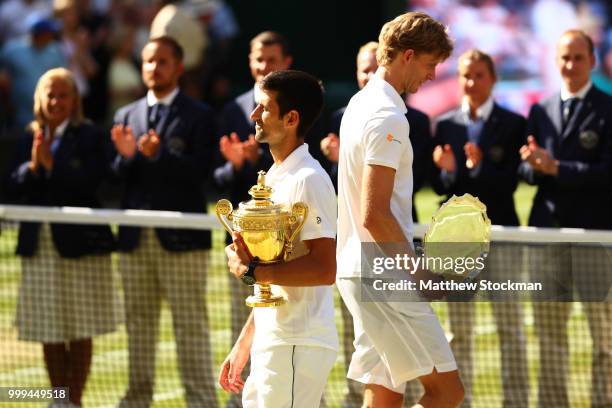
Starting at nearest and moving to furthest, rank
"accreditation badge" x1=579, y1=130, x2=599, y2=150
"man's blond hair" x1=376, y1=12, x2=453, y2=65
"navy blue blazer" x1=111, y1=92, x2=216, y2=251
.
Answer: "man's blond hair" x1=376, y1=12, x2=453, y2=65 → "accreditation badge" x1=579, y1=130, x2=599, y2=150 → "navy blue blazer" x1=111, y1=92, x2=216, y2=251

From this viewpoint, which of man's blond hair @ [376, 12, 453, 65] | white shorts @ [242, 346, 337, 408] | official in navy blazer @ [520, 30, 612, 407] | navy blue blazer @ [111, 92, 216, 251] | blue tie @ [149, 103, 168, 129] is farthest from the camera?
blue tie @ [149, 103, 168, 129]

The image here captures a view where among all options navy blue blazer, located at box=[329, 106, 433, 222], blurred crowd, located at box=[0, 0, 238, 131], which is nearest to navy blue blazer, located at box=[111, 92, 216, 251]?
navy blue blazer, located at box=[329, 106, 433, 222]

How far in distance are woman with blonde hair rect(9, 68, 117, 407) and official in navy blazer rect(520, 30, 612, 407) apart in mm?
2823

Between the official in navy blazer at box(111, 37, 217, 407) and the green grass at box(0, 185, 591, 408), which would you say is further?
the green grass at box(0, 185, 591, 408)

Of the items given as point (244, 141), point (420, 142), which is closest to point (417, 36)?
point (420, 142)

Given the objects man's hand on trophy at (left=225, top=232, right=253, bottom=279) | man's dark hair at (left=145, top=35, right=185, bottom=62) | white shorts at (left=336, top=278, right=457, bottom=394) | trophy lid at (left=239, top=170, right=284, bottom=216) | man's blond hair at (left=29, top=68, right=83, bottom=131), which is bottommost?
white shorts at (left=336, top=278, right=457, bottom=394)

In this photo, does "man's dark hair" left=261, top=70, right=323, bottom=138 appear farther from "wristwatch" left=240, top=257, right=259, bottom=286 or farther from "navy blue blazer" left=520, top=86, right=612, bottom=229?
"navy blue blazer" left=520, top=86, right=612, bottom=229

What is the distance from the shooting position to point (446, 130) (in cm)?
898

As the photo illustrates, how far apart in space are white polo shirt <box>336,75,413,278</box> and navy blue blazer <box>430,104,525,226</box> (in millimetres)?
2588

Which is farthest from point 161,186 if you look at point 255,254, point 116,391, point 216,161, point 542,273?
point 255,254

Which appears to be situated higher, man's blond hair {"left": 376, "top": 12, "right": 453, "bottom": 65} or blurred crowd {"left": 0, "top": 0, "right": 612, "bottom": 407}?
man's blond hair {"left": 376, "top": 12, "right": 453, "bottom": 65}

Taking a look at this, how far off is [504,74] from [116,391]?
12722 millimetres

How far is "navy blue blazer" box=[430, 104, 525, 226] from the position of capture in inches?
343

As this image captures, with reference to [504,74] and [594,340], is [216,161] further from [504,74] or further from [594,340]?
[504,74]
